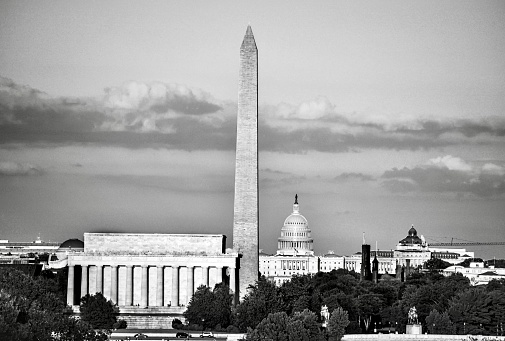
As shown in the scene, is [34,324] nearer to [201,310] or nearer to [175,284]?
[201,310]

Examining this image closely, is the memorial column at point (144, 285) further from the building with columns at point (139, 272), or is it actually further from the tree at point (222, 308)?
the tree at point (222, 308)

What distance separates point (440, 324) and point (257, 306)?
613 inches

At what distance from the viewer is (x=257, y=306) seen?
141m

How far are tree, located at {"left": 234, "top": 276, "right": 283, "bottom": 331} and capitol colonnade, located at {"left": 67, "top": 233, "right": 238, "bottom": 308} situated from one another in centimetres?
2168

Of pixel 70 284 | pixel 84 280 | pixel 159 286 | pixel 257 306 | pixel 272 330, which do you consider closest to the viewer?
pixel 272 330

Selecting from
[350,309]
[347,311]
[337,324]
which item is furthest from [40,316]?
[350,309]

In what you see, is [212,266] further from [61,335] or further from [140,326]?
[61,335]

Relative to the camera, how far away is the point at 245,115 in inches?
6250

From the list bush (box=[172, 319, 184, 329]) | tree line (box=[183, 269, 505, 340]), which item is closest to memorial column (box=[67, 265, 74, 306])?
tree line (box=[183, 269, 505, 340])

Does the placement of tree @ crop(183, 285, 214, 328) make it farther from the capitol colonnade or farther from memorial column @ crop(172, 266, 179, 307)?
the capitol colonnade

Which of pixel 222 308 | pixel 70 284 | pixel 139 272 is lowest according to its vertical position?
pixel 222 308

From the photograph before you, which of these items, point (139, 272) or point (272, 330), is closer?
point (272, 330)

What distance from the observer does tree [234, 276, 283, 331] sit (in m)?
140

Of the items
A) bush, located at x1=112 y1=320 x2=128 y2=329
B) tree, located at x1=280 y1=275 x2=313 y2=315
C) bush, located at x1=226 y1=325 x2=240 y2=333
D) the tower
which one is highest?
the tower
